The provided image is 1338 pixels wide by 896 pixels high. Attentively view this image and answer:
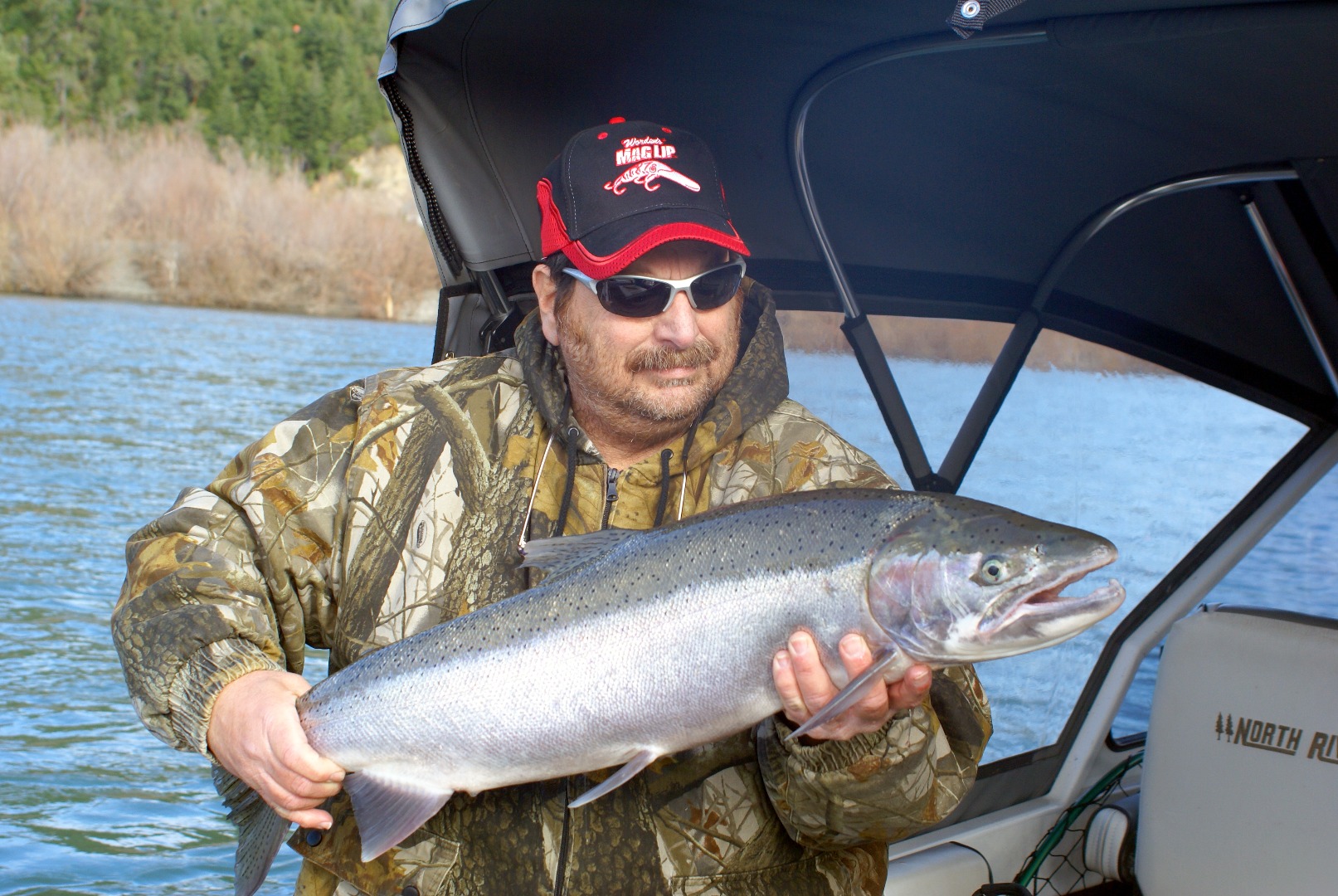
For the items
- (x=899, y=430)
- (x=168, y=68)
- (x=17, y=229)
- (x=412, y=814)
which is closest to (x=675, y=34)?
(x=899, y=430)

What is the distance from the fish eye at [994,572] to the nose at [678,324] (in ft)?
3.14

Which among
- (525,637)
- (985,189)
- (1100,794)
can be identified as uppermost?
(985,189)

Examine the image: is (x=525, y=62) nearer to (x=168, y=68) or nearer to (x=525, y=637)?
(x=525, y=637)

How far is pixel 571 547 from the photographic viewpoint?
252cm

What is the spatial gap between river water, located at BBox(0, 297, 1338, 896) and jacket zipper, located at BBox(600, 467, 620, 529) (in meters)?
1.31

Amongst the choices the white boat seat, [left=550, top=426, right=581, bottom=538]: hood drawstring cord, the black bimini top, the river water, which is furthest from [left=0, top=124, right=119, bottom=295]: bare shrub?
the white boat seat

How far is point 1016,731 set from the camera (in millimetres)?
4355

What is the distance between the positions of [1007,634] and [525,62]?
1.97 metres

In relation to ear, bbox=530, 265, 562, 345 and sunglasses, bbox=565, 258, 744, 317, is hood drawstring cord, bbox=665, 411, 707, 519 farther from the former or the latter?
ear, bbox=530, 265, 562, 345

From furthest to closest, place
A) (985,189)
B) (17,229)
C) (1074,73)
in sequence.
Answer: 1. (17,229)
2. (985,189)
3. (1074,73)

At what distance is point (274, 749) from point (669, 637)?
0.83 meters

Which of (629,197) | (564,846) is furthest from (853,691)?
(629,197)

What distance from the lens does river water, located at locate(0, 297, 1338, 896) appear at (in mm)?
4199

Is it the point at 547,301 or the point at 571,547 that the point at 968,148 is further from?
the point at 571,547
